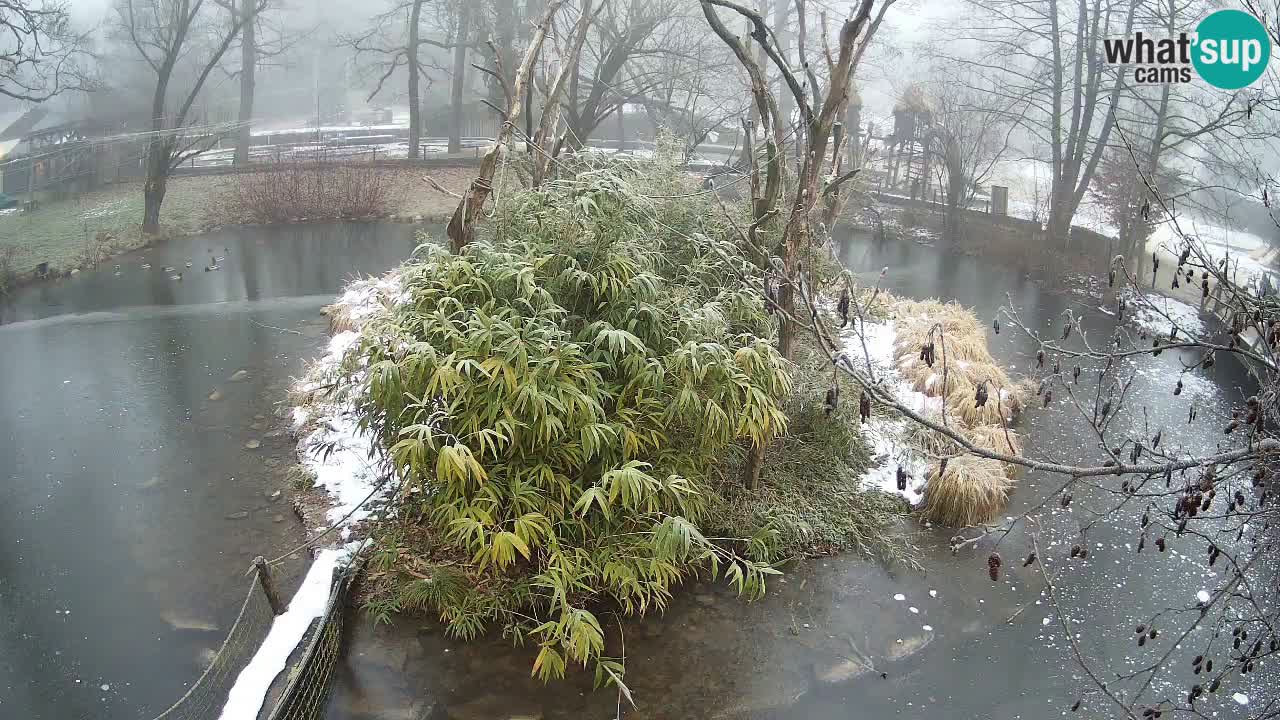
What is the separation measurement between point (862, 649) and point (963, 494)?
161 centimetres

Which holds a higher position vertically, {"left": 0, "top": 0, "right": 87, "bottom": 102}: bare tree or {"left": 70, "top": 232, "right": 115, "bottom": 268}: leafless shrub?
{"left": 0, "top": 0, "right": 87, "bottom": 102}: bare tree

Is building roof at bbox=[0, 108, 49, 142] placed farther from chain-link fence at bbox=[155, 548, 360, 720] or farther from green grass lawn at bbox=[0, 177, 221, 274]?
chain-link fence at bbox=[155, 548, 360, 720]

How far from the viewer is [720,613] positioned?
5270mm

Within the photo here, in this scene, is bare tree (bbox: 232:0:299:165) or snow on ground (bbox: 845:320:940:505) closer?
snow on ground (bbox: 845:320:940:505)

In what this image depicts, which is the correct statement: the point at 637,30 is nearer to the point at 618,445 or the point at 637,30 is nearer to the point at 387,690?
the point at 618,445

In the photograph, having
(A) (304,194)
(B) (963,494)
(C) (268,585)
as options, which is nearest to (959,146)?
(B) (963,494)

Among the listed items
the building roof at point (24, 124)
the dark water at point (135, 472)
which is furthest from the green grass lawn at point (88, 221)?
the building roof at point (24, 124)

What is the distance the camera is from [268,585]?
4.96m

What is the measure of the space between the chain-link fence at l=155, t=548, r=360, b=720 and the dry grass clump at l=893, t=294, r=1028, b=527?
3.22 m

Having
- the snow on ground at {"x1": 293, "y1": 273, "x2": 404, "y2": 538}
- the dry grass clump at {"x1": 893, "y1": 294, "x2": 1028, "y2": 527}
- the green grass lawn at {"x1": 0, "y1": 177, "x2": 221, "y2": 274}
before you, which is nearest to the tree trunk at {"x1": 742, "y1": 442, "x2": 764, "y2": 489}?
the dry grass clump at {"x1": 893, "y1": 294, "x2": 1028, "y2": 527}

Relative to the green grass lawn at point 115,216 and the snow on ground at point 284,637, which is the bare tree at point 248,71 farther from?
the snow on ground at point 284,637

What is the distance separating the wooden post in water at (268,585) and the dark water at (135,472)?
0.33 metres

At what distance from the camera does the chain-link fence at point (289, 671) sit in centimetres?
420

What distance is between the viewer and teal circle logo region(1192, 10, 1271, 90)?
908 cm
